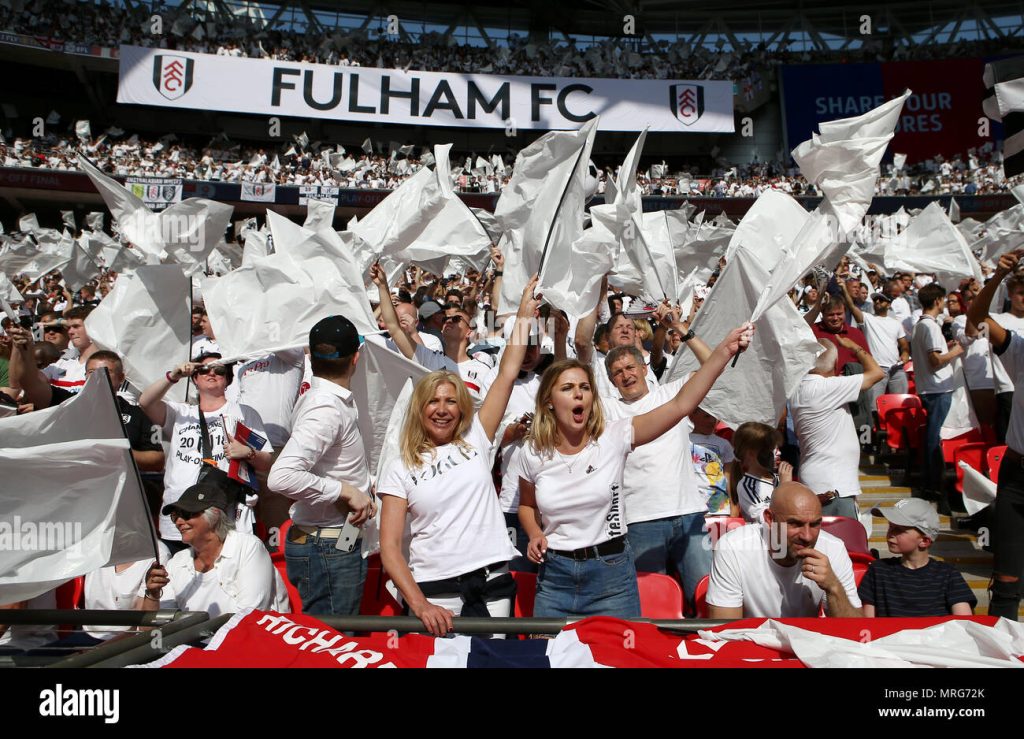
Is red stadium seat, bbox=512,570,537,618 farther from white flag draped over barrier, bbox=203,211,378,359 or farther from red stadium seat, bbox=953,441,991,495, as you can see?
red stadium seat, bbox=953,441,991,495

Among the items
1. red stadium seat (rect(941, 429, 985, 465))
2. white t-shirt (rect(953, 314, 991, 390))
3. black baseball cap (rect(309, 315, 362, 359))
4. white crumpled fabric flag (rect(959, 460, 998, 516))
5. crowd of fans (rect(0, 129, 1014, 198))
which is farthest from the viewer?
crowd of fans (rect(0, 129, 1014, 198))

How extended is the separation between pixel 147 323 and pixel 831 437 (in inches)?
153

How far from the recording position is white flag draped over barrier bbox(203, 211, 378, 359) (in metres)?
4.26

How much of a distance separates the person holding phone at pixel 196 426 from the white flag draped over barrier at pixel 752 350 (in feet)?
7.28

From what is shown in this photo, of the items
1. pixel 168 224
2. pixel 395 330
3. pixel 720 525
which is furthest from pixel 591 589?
pixel 168 224

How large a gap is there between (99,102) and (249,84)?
6141 millimetres

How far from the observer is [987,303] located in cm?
429

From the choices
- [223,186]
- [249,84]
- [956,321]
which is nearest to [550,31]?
[249,84]

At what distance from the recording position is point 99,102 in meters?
31.6

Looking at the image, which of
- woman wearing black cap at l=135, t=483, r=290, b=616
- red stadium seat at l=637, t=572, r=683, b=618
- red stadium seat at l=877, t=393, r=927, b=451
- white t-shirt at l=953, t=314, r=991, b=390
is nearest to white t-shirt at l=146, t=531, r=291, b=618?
woman wearing black cap at l=135, t=483, r=290, b=616

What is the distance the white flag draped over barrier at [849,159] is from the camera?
4445 millimetres

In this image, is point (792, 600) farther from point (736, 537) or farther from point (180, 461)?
point (180, 461)

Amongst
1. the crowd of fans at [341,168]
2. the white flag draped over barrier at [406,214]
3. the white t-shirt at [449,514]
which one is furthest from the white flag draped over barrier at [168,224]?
the crowd of fans at [341,168]

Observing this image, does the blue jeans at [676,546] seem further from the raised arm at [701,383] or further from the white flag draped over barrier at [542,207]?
the white flag draped over barrier at [542,207]
